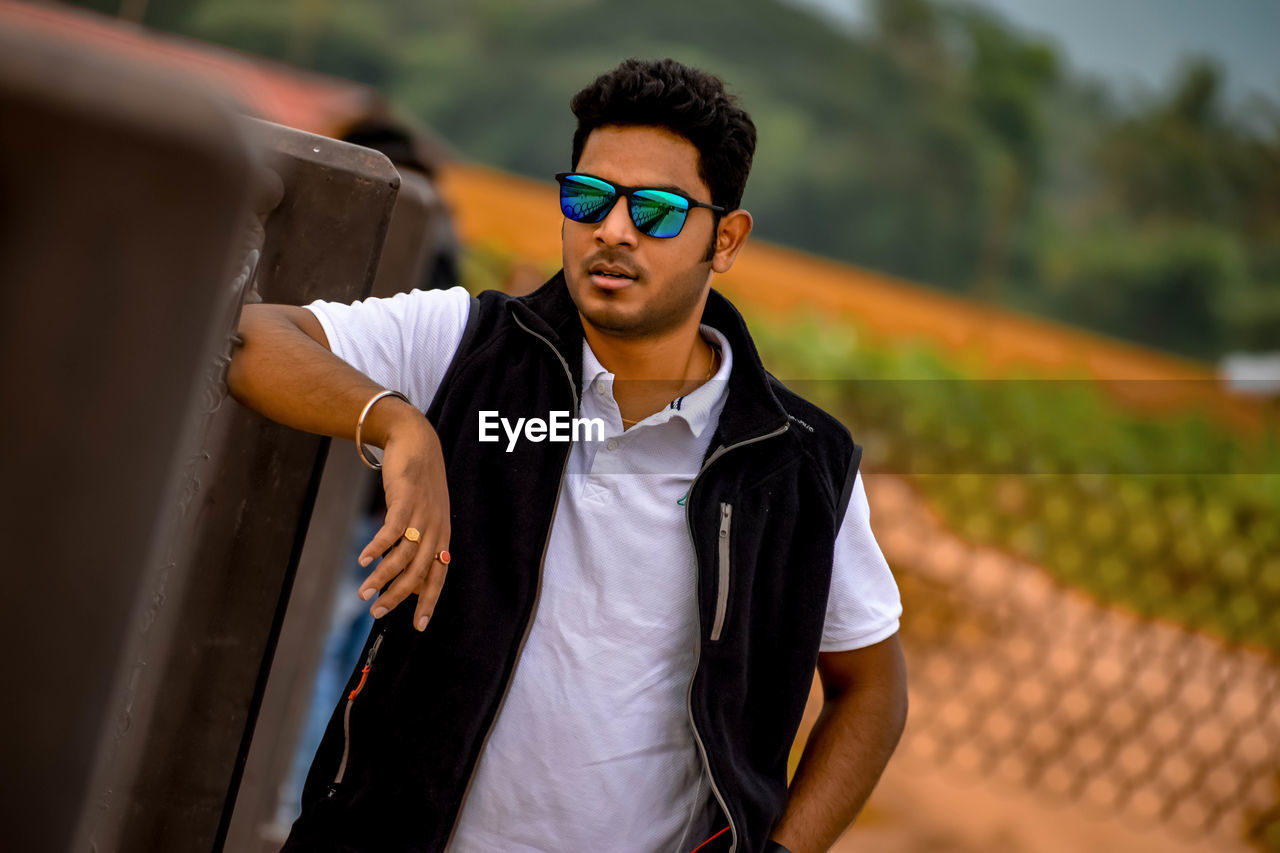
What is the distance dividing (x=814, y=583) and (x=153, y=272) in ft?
5.20

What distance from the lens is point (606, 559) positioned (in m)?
1.99

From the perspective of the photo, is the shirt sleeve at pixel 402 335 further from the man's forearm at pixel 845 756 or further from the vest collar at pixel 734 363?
the man's forearm at pixel 845 756

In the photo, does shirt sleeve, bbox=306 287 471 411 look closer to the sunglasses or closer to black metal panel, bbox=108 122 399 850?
black metal panel, bbox=108 122 399 850

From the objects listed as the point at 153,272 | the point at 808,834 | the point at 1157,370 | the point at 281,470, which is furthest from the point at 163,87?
the point at 1157,370

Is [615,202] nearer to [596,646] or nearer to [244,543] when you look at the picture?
[596,646]

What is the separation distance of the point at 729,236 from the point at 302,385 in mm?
953

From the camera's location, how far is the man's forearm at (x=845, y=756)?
2.19m

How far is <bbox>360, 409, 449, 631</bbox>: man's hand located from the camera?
1.57 meters

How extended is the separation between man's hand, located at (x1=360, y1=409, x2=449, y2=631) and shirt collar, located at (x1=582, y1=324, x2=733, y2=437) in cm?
44

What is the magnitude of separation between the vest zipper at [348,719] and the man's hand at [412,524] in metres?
0.25

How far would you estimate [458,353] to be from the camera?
2.02 m

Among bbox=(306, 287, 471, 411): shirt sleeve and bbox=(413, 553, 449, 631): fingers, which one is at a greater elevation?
bbox=(306, 287, 471, 411): shirt sleeve

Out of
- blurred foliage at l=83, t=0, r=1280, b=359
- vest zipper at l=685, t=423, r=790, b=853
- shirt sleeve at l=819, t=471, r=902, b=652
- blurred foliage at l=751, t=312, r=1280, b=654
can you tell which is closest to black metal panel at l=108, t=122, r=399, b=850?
vest zipper at l=685, t=423, r=790, b=853

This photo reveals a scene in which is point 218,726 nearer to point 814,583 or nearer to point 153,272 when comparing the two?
point 814,583
